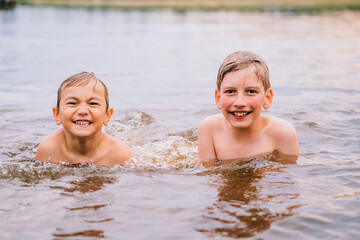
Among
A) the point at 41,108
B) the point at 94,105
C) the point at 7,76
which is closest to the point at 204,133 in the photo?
the point at 94,105

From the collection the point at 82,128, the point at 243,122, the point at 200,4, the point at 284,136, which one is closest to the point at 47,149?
the point at 82,128

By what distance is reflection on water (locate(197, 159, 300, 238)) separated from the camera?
10.0 feet

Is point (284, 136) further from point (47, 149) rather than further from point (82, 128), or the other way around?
point (47, 149)

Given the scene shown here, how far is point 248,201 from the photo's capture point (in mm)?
3518

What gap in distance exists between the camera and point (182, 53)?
1441cm

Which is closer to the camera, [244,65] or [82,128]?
[244,65]

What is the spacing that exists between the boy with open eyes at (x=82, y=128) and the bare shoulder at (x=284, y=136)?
1.48 metres

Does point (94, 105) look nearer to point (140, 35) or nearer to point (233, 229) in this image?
point (233, 229)

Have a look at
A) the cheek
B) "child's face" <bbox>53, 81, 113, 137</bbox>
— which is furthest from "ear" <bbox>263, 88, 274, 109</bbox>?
"child's face" <bbox>53, 81, 113, 137</bbox>

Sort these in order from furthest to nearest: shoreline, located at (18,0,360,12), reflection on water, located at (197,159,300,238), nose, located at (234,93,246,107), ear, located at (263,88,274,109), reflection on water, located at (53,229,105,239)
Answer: shoreline, located at (18,0,360,12) < ear, located at (263,88,274,109) < nose, located at (234,93,246,107) < reflection on water, located at (197,159,300,238) < reflection on water, located at (53,229,105,239)

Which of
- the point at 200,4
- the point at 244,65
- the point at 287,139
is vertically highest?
the point at 200,4

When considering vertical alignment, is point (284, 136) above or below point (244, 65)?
below

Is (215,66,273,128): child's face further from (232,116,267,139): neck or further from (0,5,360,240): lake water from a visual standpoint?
(0,5,360,240): lake water

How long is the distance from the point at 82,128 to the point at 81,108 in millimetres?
195
